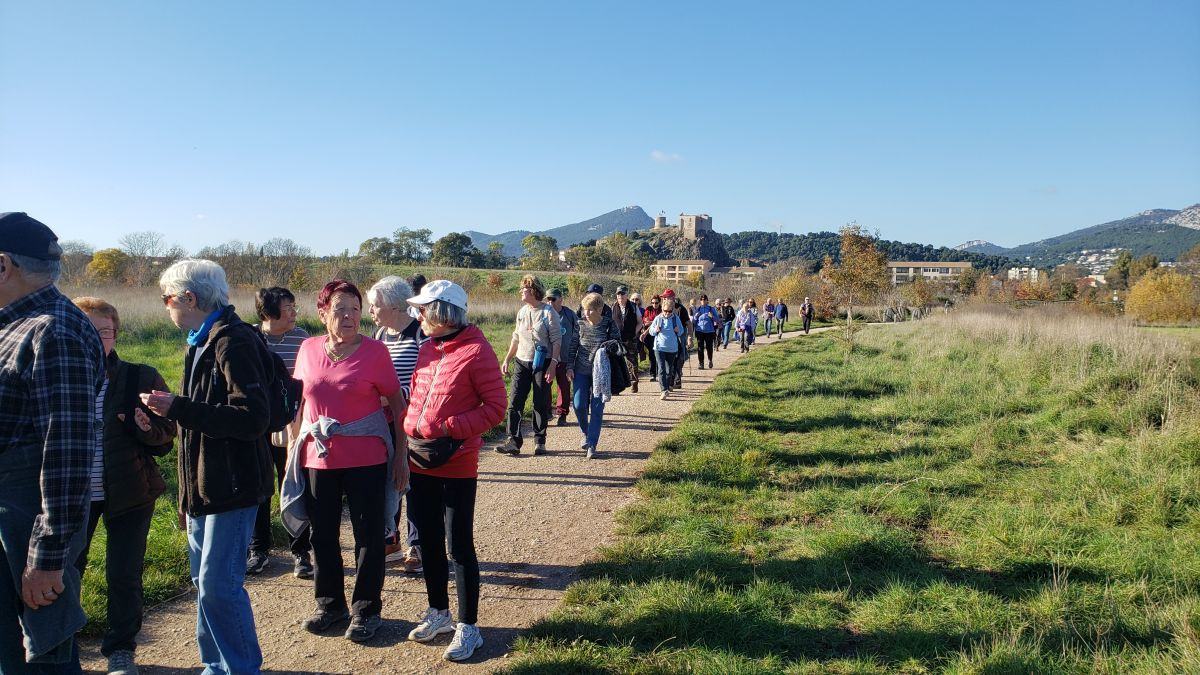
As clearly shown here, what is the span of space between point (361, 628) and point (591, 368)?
191 inches

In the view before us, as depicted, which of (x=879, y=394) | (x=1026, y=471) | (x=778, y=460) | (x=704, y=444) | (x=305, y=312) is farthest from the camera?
(x=305, y=312)

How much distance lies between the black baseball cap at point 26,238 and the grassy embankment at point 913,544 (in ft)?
8.95

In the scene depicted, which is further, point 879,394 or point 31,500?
point 879,394

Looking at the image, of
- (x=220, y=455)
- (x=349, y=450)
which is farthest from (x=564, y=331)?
(x=220, y=455)

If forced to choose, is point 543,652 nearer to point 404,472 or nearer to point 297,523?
point 404,472

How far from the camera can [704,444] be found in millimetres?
8211

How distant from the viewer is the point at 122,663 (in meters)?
3.39

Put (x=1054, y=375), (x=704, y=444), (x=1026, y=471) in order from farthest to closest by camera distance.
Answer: (x=1054, y=375) < (x=704, y=444) < (x=1026, y=471)

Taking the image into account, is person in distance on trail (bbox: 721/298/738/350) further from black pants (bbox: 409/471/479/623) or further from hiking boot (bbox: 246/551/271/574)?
black pants (bbox: 409/471/479/623)

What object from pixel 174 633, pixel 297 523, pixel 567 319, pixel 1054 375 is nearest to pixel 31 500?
pixel 297 523

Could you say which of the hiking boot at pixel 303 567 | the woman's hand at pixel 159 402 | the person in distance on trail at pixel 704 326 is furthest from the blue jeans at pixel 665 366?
the woman's hand at pixel 159 402

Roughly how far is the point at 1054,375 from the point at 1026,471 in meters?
5.26

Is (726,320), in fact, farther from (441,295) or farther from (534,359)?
(441,295)

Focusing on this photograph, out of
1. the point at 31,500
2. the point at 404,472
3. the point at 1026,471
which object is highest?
the point at 31,500
